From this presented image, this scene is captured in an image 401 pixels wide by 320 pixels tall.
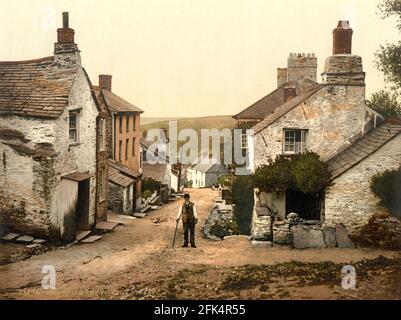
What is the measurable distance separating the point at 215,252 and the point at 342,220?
17.0ft

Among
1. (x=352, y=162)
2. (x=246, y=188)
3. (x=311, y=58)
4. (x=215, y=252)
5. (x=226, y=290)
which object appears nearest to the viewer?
(x=226, y=290)

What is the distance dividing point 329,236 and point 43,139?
1144 centimetres

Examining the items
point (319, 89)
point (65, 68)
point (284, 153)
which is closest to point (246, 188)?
point (284, 153)

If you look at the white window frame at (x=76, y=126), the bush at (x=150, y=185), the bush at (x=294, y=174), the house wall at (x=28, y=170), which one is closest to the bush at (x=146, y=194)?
the bush at (x=150, y=185)

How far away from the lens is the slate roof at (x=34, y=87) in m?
16.5

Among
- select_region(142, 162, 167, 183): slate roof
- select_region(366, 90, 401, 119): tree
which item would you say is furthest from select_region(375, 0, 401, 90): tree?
select_region(142, 162, 167, 183): slate roof

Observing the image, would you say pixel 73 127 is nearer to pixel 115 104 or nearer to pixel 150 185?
pixel 115 104

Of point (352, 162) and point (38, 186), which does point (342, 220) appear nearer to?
point (352, 162)

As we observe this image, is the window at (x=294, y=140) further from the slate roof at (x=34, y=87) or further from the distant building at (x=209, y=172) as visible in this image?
the distant building at (x=209, y=172)

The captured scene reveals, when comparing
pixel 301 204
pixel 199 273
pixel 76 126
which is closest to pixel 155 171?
pixel 76 126

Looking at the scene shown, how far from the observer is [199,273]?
12273mm

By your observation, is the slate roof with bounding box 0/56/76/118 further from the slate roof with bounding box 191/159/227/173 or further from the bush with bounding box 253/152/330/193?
the slate roof with bounding box 191/159/227/173

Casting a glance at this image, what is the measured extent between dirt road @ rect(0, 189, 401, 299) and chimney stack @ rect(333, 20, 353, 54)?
8.30 metres
